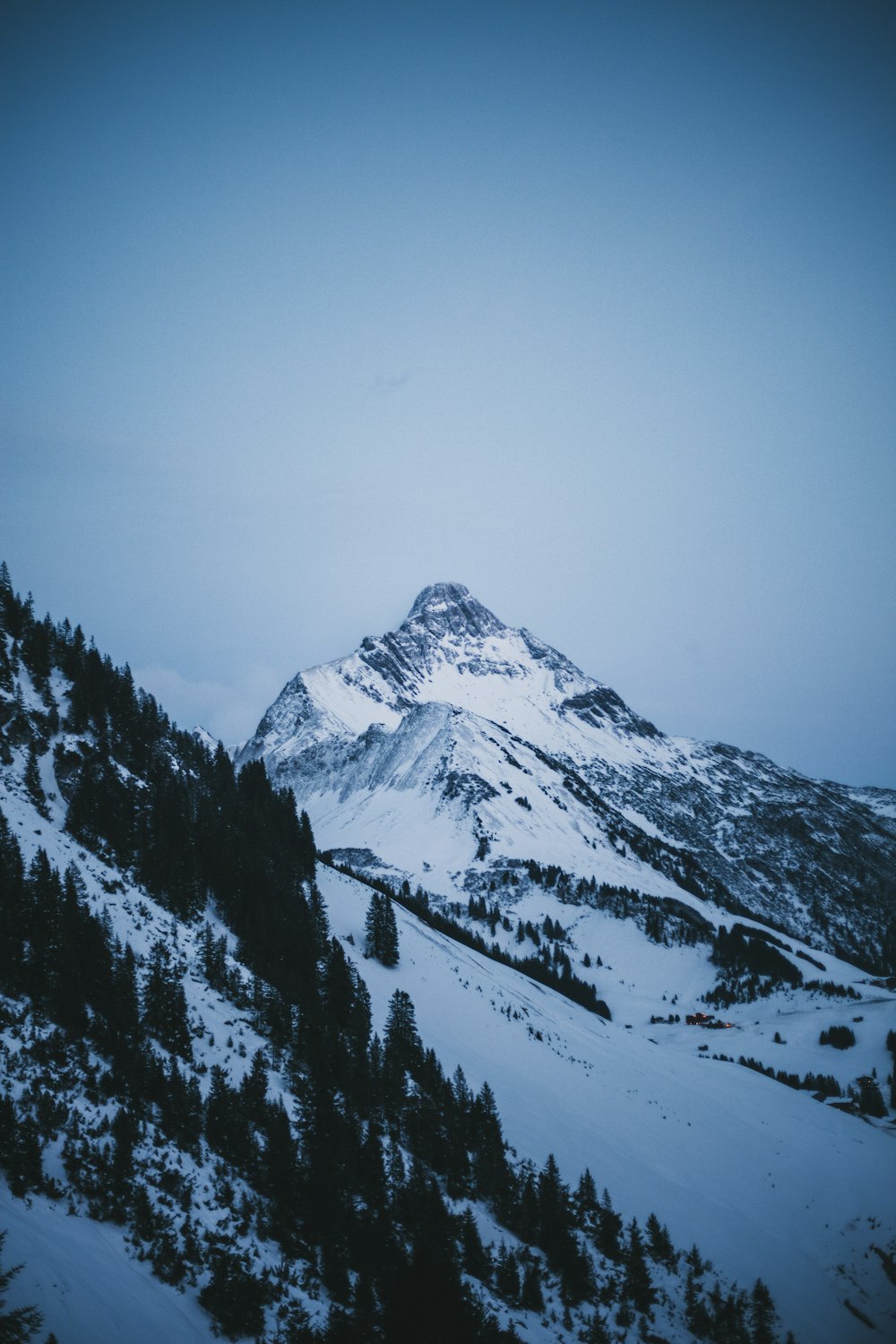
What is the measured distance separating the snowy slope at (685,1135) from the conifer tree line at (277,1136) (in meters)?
4.16

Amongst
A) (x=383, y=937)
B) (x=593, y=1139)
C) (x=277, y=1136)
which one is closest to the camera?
(x=277, y=1136)

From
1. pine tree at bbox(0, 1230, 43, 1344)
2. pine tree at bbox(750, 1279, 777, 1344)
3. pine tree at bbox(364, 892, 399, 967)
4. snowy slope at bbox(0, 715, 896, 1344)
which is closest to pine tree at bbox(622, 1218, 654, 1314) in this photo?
pine tree at bbox(750, 1279, 777, 1344)

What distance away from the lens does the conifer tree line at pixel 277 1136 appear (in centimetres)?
2438

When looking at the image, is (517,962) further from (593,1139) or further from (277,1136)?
(277,1136)

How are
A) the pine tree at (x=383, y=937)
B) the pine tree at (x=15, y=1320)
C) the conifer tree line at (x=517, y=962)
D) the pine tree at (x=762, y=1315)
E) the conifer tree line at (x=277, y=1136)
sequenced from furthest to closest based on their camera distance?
the conifer tree line at (x=517, y=962) → the pine tree at (x=383, y=937) → the pine tree at (x=762, y=1315) → the conifer tree line at (x=277, y=1136) → the pine tree at (x=15, y=1320)

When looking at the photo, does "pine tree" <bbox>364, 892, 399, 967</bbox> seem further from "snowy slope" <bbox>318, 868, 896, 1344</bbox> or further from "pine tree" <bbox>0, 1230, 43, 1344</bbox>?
"pine tree" <bbox>0, 1230, 43, 1344</bbox>

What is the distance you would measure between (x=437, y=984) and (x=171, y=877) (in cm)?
3146

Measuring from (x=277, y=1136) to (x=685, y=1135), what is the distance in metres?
40.2

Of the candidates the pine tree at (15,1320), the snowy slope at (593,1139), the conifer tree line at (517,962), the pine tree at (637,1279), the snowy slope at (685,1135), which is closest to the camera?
the pine tree at (15,1320)

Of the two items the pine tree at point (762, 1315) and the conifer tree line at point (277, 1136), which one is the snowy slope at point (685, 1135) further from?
the conifer tree line at point (277, 1136)

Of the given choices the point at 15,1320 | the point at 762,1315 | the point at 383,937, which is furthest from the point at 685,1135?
the point at 15,1320

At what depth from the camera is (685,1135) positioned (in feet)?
180

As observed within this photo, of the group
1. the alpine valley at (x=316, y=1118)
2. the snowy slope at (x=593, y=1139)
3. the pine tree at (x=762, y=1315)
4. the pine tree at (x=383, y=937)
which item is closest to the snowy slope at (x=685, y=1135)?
the snowy slope at (x=593, y=1139)

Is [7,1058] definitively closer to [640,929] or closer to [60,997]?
[60,997]
